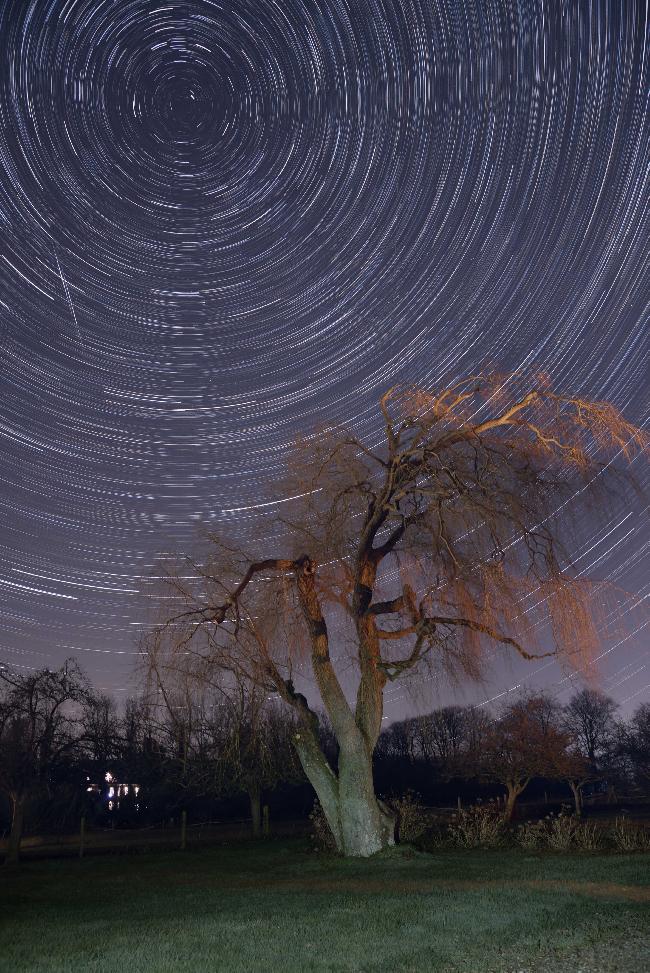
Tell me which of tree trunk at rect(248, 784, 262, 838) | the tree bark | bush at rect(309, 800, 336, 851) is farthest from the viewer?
tree trunk at rect(248, 784, 262, 838)

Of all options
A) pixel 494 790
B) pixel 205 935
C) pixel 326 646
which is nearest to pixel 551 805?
pixel 494 790

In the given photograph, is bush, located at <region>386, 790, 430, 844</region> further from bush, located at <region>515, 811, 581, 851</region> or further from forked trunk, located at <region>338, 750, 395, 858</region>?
bush, located at <region>515, 811, 581, 851</region>

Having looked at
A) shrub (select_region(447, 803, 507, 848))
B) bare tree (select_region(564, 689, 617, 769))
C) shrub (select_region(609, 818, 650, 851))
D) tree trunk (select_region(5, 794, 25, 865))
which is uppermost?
bare tree (select_region(564, 689, 617, 769))

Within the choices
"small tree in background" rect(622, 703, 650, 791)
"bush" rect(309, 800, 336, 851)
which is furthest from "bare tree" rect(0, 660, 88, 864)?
"small tree in background" rect(622, 703, 650, 791)

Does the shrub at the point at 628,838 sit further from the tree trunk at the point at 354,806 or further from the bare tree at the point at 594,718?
the bare tree at the point at 594,718

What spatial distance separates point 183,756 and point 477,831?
12502mm

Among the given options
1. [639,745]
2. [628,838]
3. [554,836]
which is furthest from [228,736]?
[639,745]

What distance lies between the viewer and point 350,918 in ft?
34.0

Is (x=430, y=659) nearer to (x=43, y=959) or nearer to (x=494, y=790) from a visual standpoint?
(x=43, y=959)

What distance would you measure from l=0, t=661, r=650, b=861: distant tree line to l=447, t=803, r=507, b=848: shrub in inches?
107

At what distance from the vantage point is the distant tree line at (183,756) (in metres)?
22.3

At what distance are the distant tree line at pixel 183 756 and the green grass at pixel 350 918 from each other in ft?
13.3

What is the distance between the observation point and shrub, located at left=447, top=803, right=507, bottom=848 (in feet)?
66.3

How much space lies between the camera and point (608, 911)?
403 inches
